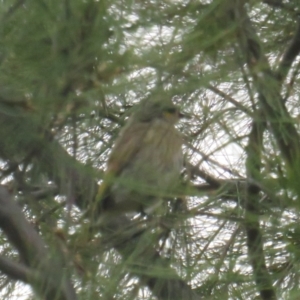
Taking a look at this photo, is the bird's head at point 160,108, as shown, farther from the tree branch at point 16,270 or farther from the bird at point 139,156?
the tree branch at point 16,270

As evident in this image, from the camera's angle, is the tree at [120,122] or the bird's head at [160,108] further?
the bird's head at [160,108]

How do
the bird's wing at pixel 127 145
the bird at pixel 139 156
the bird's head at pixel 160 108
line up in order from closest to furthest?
1. the bird's head at pixel 160 108
2. the bird at pixel 139 156
3. the bird's wing at pixel 127 145

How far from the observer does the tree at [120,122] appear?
7.17 ft

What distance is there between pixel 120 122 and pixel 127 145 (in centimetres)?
45

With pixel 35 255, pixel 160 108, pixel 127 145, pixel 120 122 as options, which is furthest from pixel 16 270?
pixel 127 145

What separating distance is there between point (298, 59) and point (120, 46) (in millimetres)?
1301

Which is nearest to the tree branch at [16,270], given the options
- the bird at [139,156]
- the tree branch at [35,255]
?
the tree branch at [35,255]

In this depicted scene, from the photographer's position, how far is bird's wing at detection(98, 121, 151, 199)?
11.5 feet

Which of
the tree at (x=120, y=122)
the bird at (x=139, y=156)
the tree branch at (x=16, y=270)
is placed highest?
the bird at (x=139, y=156)

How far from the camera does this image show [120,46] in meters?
2.21

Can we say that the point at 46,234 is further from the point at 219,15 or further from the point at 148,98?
the point at 219,15

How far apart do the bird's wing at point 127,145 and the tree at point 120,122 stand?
29cm

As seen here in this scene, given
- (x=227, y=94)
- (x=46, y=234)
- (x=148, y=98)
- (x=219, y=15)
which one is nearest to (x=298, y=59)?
(x=227, y=94)

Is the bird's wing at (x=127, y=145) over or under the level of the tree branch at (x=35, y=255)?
over
